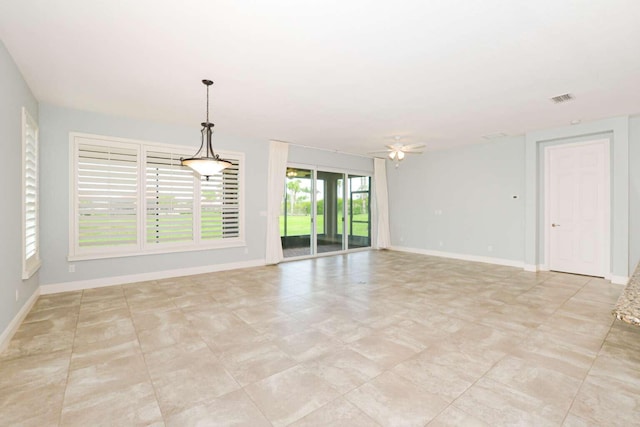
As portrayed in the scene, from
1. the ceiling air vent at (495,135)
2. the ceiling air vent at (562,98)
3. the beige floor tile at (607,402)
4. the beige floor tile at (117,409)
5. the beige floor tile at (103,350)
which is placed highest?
the ceiling air vent at (495,135)

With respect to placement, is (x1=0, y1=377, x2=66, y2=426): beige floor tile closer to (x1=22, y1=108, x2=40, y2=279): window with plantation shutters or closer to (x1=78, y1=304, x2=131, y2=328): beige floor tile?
(x1=78, y1=304, x2=131, y2=328): beige floor tile

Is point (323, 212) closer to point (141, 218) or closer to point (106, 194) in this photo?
point (141, 218)

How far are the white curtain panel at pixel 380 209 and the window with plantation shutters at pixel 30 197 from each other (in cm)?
730

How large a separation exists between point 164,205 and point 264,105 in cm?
264

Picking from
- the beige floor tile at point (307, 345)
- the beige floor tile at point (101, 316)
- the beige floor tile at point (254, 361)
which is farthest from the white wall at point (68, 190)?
the beige floor tile at point (307, 345)

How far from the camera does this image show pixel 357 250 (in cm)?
867

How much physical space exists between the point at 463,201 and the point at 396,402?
6489 millimetres

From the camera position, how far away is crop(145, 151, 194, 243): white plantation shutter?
17.6ft

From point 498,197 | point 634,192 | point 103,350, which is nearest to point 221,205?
point 103,350

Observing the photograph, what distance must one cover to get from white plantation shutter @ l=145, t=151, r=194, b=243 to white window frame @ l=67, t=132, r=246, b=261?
8 centimetres

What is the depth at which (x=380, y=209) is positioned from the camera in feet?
29.3

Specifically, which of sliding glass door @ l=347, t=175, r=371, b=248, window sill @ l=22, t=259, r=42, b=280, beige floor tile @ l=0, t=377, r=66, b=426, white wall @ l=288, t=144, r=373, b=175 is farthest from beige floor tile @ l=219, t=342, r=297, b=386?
sliding glass door @ l=347, t=175, r=371, b=248

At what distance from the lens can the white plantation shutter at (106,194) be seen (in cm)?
478

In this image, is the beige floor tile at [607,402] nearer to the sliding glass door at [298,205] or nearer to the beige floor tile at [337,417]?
the beige floor tile at [337,417]
